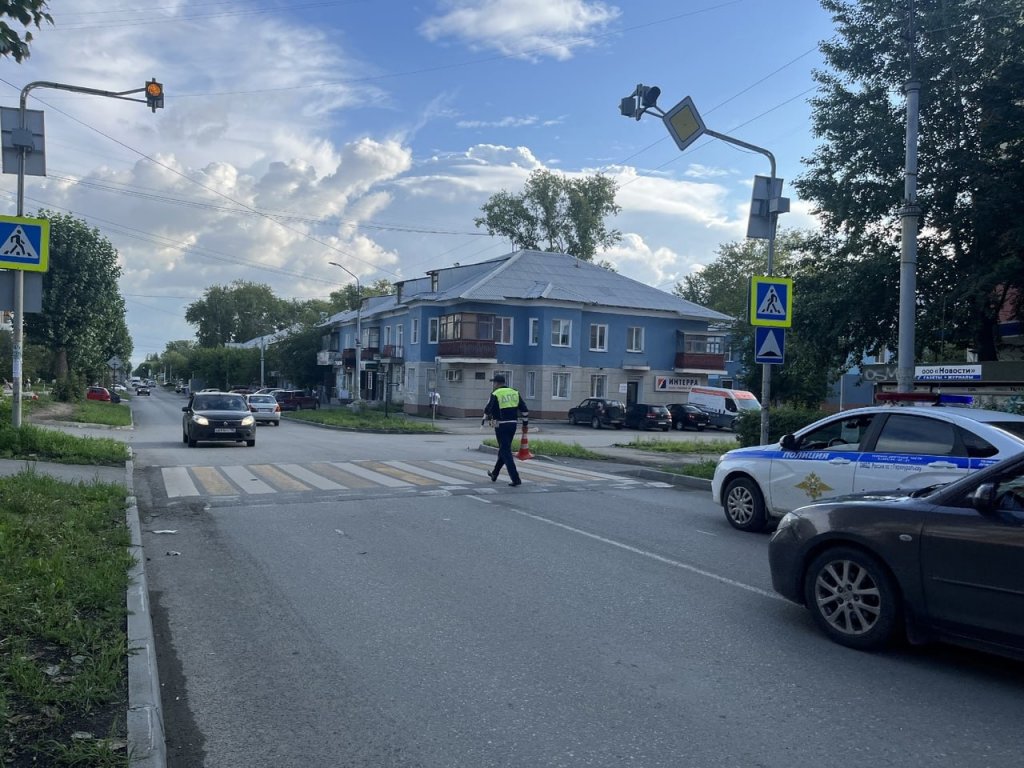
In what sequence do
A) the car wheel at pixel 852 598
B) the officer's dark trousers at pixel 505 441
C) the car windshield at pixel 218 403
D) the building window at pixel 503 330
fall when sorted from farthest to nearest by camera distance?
the building window at pixel 503 330, the car windshield at pixel 218 403, the officer's dark trousers at pixel 505 441, the car wheel at pixel 852 598

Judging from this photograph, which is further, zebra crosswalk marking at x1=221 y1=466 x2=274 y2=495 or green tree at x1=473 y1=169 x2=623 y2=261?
green tree at x1=473 y1=169 x2=623 y2=261

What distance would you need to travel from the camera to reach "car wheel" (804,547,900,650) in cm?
521

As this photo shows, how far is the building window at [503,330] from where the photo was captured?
154 ft

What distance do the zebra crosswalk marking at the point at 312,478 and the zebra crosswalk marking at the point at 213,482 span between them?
124cm

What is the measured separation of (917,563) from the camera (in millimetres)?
5008

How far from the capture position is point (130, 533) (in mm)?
8141

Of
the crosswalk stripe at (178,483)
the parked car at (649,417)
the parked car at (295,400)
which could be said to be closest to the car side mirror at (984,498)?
the crosswalk stripe at (178,483)

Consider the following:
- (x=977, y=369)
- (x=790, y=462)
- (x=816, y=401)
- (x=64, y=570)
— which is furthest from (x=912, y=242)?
(x=816, y=401)

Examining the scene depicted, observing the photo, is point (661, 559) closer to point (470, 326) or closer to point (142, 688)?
point (142, 688)

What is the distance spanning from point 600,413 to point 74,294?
26.1m

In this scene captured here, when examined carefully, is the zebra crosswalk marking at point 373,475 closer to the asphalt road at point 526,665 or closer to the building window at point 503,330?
Result: the asphalt road at point 526,665

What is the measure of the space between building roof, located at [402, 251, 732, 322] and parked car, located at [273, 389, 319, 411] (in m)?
11.2

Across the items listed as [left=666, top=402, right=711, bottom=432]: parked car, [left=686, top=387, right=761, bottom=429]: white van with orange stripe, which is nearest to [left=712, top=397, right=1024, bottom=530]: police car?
[left=666, top=402, right=711, bottom=432]: parked car

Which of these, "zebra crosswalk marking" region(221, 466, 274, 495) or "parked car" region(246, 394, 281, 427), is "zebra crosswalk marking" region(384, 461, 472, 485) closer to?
"zebra crosswalk marking" region(221, 466, 274, 495)
